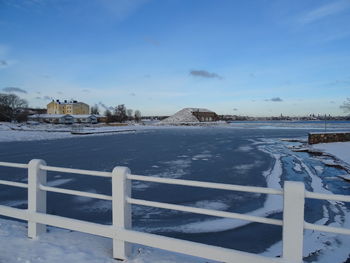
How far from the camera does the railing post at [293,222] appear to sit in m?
3.01

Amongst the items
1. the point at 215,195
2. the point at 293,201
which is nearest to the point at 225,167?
the point at 215,195

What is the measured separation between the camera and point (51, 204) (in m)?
8.55

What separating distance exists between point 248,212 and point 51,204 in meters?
5.64

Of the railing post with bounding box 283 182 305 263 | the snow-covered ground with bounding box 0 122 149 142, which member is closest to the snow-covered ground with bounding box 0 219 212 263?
the railing post with bounding box 283 182 305 263

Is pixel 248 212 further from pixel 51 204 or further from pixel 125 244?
pixel 51 204

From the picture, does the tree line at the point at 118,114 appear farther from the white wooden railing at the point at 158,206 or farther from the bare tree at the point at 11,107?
the white wooden railing at the point at 158,206

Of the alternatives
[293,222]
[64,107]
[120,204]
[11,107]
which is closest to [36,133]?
[120,204]

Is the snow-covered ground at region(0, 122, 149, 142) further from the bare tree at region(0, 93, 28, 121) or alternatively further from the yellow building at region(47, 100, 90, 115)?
the yellow building at region(47, 100, 90, 115)

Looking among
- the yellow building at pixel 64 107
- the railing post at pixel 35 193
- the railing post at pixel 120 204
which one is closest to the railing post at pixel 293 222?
the railing post at pixel 120 204

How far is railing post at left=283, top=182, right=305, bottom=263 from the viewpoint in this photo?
3006 millimetres

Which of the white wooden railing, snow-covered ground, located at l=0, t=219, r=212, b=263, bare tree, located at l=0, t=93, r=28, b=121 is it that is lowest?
snow-covered ground, located at l=0, t=219, r=212, b=263

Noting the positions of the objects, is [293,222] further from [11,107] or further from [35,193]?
[11,107]

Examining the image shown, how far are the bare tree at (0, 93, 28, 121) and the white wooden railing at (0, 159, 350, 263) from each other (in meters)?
115

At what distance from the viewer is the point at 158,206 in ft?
12.2
